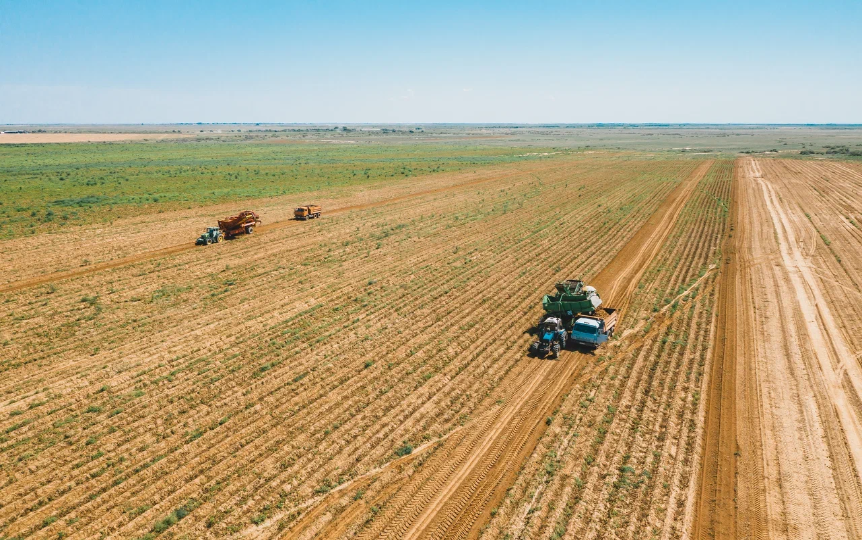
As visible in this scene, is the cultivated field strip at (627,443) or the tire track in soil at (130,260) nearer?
the cultivated field strip at (627,443)

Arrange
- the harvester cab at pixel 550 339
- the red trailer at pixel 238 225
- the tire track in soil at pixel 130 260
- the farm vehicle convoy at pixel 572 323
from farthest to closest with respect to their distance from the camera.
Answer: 1. the red trailer at pixel 238 225
2. the tire track in soil at pixel 130 260
3. the farm vehicle convoy at pixel 572 323
4. the harvester cab at pixel 550 339

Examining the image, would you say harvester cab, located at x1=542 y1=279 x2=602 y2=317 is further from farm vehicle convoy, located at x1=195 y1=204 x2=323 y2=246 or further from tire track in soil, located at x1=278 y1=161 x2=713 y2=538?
farm vehicle convoy, located at x1=195 y1=204 x2=323 y2=246

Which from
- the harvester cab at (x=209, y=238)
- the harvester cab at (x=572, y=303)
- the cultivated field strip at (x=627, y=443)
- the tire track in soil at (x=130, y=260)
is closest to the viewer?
the cultivated field strip at (x=627, y=443)

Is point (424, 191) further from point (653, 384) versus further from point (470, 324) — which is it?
point (653, 384)

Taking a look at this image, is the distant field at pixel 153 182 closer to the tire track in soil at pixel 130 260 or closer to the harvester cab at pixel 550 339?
the tire track in soil at pixel 130 260

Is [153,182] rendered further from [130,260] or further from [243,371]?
[243,371]

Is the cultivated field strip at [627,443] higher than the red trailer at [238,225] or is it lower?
lower

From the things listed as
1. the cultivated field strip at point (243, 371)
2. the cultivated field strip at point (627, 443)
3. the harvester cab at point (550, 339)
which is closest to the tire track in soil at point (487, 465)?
the cultivated field strip at point (627, 443)
